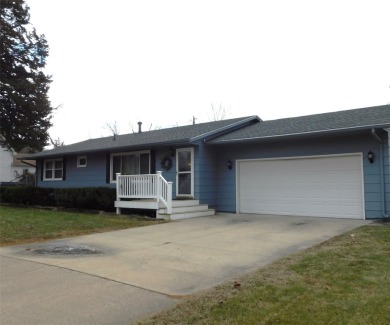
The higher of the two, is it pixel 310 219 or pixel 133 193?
pixel 133 193

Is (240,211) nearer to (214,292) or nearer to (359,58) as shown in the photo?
(359,58)

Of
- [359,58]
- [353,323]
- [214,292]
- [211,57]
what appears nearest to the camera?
[353,323]

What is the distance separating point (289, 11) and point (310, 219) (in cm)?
634

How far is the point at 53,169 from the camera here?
65.6 feet

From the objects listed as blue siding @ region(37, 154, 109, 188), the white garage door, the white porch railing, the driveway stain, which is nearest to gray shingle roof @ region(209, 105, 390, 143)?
the white garage door

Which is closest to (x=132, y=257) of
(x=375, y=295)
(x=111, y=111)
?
(x=375, y=295)

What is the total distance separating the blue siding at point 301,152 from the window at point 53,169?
9825mm

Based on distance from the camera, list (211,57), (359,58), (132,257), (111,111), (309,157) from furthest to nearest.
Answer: (111,111), (211,57), (359,58), (309,157), (132,257)

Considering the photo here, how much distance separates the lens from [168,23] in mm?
11953

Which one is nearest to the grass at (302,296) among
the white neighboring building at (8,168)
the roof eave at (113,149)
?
the roof eave at (113,149)

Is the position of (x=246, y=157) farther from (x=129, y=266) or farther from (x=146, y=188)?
(x=129, y=266)

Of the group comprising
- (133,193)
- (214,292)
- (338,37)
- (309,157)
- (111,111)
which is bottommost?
(214,292)

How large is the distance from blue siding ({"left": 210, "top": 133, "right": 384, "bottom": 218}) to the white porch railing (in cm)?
269

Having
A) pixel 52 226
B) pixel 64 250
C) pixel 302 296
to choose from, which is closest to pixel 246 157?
pixel 52 226
